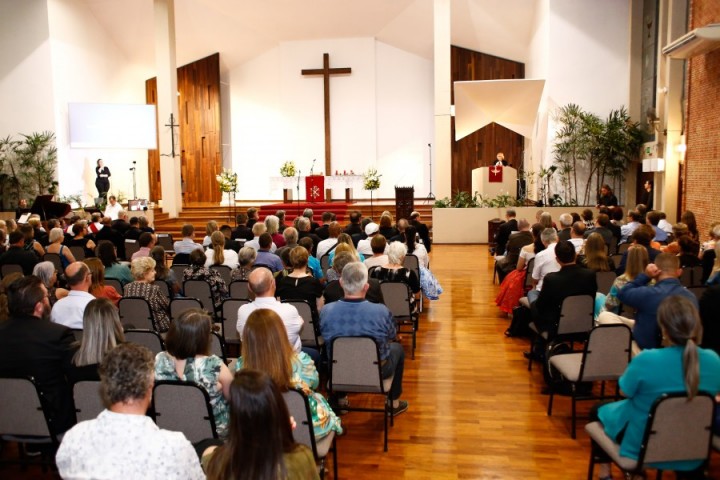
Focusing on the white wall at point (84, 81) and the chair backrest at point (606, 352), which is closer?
the chair backrest at point (606, 352)

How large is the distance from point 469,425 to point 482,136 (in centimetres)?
1482

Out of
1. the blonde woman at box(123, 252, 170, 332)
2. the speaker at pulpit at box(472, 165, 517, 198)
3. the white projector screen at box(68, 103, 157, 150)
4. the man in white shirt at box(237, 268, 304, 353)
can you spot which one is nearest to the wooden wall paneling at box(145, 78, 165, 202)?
the white projector screen at box(68, 103, 157, 150)

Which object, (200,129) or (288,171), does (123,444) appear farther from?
(200,129)

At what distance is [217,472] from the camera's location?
1963 millimetres

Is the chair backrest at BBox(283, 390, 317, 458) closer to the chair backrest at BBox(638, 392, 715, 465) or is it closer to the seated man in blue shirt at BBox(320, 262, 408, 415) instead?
the seated man in blue shirt at BBox(320, 262, 408, 415)

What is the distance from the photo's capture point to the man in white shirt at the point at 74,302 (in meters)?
4.28

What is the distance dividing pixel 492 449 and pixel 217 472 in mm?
2503

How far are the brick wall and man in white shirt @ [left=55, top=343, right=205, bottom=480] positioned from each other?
9754 mm

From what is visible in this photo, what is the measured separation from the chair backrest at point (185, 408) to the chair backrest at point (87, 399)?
386 mm

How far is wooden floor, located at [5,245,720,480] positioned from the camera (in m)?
3.80

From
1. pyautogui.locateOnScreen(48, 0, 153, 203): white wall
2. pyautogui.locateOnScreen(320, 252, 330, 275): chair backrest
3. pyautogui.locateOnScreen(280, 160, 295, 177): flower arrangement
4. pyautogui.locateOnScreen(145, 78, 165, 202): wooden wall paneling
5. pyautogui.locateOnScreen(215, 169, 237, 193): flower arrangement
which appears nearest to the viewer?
pyautogui.locateOnScreen(320, 252, 330, 275): chair backrest

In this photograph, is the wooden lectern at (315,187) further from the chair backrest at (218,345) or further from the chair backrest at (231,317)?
the chair backrest at (218,345)

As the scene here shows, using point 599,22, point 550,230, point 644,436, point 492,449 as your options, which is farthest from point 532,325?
point 599,22

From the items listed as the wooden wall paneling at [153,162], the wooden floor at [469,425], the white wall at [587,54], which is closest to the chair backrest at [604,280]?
the wooden floor at [469,425]
